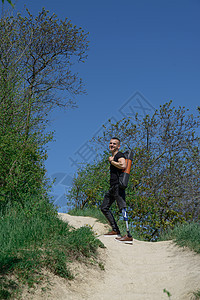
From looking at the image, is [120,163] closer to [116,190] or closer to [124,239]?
[116,190]

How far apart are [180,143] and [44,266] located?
35.4 feet

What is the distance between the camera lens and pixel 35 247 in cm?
560

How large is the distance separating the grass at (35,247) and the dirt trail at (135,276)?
0.94 ft

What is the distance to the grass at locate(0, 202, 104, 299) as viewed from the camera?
482 centimetres

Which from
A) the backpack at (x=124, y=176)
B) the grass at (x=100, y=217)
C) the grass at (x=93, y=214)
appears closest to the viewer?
the backpack at (x=124, y=176)

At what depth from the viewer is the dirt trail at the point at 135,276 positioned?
17.3 ft

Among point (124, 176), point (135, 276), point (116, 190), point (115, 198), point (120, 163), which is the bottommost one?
point (135, 276)

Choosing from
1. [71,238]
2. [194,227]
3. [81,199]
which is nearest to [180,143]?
[81,199]

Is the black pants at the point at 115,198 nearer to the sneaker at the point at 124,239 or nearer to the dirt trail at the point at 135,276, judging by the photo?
the sneaker at the point at 124,239

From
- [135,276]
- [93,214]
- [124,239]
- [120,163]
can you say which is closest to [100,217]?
[93,214]

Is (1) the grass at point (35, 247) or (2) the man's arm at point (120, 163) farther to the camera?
(2) the man's arm at point (120, 163)

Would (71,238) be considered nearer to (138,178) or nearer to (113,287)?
(113,287)

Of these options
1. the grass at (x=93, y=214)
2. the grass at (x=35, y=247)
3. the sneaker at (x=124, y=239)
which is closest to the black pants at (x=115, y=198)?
the sneaker at (x=124, y=239)

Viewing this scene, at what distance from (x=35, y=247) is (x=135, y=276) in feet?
7.83
